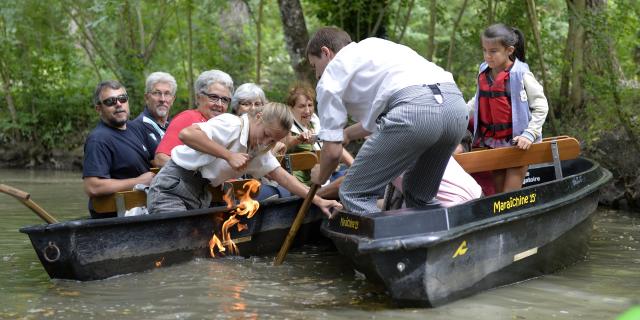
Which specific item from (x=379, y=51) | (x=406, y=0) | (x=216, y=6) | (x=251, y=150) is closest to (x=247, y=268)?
(x=251, y=150)

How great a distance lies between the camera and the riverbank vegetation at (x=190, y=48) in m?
13.5

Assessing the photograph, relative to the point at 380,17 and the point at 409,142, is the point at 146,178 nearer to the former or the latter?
the point at 409,142

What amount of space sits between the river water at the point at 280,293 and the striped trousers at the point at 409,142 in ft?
2.37

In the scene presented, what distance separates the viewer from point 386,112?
5488 mm

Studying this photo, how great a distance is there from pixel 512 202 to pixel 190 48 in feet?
37.3

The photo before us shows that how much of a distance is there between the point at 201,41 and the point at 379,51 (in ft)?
43.4

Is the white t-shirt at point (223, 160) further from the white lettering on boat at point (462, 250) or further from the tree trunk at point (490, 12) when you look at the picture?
the tree trunk at point (490, 12)

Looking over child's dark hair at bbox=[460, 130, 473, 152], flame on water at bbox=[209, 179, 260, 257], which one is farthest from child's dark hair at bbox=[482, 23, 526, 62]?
flame on water at bbox=[209, 179, 260, 257]

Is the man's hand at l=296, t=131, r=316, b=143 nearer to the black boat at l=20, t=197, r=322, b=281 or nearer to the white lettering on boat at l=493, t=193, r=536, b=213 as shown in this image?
the black boat at l=20, t=197, r=322, b=281

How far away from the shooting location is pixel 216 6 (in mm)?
17562

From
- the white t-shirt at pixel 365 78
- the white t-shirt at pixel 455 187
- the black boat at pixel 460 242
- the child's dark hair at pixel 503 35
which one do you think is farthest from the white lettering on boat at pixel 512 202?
the child's dark hair at pixel 503 35

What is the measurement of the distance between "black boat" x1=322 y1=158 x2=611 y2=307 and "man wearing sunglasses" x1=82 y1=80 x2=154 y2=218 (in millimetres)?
1753

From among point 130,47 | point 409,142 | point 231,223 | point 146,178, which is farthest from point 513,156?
point 130,47

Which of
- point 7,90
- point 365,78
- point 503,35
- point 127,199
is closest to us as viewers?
point 365,78
